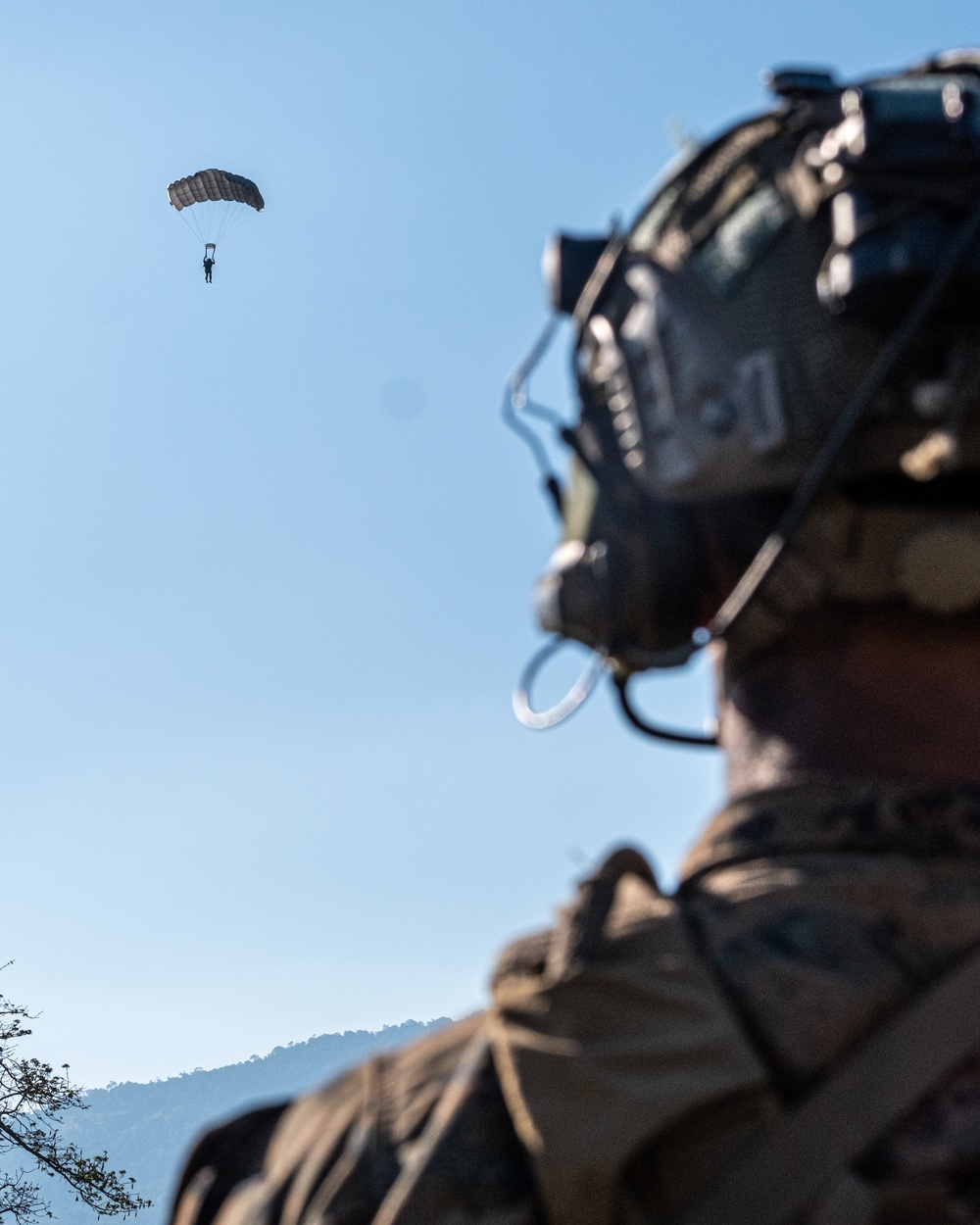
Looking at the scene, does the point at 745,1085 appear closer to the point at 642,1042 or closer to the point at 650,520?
the point at 642,1042

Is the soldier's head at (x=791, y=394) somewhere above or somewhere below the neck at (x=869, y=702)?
above

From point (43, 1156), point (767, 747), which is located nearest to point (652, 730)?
point (767, 747)

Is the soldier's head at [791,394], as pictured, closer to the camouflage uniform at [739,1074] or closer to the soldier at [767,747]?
the soldier at [767,747]

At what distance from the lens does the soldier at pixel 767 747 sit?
86.0 inches

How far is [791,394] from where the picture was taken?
2715 millimetres

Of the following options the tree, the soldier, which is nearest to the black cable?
the soldier

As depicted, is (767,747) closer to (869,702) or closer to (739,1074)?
(869,702)

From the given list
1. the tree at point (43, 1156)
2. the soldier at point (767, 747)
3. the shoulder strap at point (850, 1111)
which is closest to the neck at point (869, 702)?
the soldier at point (767, 747)

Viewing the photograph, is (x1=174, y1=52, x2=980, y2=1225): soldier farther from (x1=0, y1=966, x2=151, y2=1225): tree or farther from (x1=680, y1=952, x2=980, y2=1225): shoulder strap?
(x1=0, y1=966, x2=151, y2=1225): tree

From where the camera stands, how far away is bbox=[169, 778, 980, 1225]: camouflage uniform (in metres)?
2.17

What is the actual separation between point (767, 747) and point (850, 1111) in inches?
26.8

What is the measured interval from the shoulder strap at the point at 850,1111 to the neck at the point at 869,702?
433 mm

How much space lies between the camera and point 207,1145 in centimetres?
261

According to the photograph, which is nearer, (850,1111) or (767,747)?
(850,1111)
